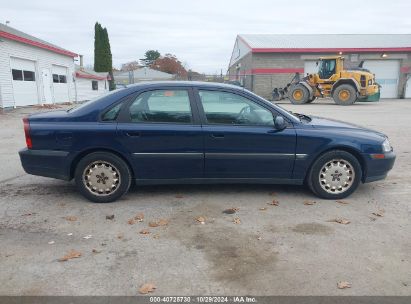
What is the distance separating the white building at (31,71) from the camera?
1794 cm

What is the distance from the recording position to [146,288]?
283cm

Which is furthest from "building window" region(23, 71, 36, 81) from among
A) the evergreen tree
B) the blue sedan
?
the evergreen tree

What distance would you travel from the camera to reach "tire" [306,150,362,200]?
480 cm

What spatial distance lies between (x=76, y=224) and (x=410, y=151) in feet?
24.2

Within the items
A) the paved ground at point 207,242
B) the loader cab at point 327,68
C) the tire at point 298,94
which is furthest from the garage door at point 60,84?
the paved ground at point 207,242

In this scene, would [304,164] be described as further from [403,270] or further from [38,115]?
[38,115]

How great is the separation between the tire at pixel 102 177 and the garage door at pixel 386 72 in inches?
1277

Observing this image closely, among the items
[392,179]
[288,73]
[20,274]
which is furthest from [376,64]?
[20,274]

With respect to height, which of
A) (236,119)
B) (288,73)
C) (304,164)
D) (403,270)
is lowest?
(403,270)

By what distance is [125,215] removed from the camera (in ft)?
14.2

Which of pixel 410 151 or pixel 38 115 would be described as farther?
pixel 410 151

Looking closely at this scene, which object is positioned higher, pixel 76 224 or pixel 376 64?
pixel 376 64

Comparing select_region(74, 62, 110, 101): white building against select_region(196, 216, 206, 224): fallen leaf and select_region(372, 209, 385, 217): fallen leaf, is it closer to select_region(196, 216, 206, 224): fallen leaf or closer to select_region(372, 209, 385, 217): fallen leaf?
select_region(196, 216, 206, 224): fallen leaf

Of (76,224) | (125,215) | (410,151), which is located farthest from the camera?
(410,151)
